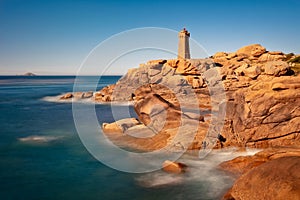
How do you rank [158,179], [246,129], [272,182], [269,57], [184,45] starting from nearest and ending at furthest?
[272,182]
[158,179]
[246,129]
[184,45]
[269,57]

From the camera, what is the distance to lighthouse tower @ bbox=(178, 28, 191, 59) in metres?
48.4

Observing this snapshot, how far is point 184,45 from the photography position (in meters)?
49.2

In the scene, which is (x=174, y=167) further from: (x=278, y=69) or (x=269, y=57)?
(x=269, y=57)

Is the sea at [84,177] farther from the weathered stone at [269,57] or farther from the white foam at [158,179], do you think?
the weathered stone at [269,57]

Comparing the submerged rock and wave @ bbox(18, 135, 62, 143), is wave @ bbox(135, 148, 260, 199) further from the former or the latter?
wave @ bbox(18, 135, 62, 143)

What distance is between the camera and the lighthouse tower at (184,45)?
48438mm

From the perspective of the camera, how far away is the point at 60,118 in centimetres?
3181

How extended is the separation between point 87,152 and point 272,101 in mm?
13016

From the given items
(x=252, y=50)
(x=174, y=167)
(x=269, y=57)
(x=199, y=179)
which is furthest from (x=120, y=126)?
(x=252, y=50)

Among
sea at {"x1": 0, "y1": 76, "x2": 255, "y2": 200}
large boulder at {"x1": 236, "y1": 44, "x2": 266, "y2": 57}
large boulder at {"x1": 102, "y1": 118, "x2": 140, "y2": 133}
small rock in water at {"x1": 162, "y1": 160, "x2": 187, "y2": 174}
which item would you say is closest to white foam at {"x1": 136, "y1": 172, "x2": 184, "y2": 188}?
sea at {"x1": 0, "y1": 76, "x2": 255, "y2": 200}

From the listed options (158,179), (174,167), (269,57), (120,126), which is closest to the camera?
(158,179)

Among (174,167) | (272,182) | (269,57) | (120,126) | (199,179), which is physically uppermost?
(269,57)

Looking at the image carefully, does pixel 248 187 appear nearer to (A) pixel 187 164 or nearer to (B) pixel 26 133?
(A) pixel 187 164

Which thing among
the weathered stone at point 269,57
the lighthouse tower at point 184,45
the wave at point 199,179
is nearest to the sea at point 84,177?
the wave at point 199,179
